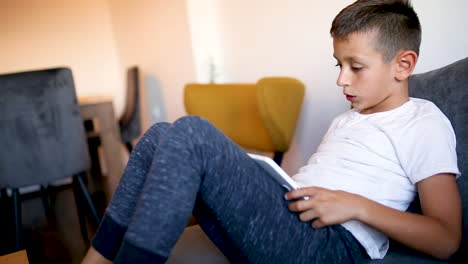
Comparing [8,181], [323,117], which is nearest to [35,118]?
[8,181]

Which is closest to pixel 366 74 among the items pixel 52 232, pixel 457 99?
pixel 457 99

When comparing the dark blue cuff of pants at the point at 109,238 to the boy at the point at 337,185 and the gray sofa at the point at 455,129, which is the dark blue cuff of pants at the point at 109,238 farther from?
the gray sofa at the point at 455,129

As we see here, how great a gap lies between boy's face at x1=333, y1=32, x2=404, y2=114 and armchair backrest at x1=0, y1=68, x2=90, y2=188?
1.45 metres

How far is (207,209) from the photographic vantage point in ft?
2.61

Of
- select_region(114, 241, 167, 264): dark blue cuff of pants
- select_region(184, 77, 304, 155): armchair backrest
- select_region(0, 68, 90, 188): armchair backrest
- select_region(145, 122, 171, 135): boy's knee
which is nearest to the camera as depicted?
select_region(114, 241, 167, 264): dark blue cuff of pants

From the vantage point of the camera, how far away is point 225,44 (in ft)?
7.39

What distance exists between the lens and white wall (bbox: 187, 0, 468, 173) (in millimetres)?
1175

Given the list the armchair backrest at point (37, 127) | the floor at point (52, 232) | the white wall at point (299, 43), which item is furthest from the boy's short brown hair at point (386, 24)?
the floor at point (52, 232)

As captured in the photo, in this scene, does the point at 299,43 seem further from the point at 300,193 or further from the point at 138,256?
the point at 138,256

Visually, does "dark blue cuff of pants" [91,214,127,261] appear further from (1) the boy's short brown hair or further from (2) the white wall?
(2) the white wall

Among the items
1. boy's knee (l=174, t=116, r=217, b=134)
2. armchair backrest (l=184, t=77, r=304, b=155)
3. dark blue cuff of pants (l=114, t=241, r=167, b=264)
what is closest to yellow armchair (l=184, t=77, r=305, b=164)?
armchair backrest (l=184, t=77, r=304, b=155)

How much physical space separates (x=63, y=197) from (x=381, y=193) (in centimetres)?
285

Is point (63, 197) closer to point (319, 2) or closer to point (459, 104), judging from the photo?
point (319, 2)

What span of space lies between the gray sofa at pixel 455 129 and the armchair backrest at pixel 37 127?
119cm
